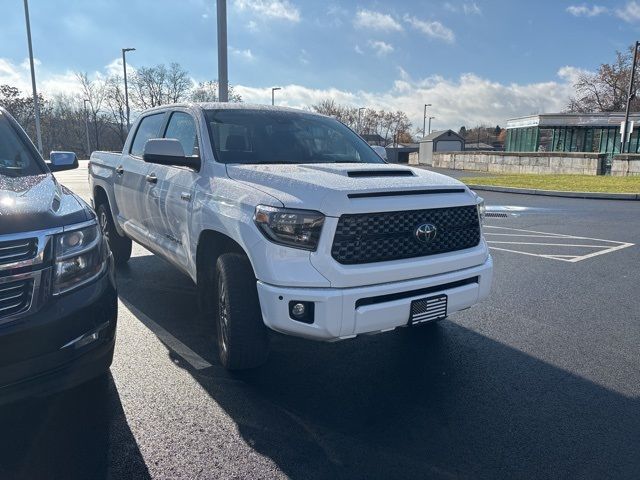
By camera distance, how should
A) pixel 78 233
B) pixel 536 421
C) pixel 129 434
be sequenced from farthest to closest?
pixel 536 421 < pixel 129 434 < pixel 78 233

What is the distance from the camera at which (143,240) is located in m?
4.88

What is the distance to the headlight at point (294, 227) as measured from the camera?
2756 mm

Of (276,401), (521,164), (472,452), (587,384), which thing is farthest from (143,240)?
A: (521,164)

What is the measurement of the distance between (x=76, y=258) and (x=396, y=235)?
1.78 m

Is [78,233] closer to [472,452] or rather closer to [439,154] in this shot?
[472,452]

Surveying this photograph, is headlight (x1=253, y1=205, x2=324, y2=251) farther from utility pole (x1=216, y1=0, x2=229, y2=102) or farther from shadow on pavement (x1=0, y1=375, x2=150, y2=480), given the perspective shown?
utility pole (x1=216, y1=0, x2=229, y2=102)

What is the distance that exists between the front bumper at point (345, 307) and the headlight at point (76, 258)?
2.99ft

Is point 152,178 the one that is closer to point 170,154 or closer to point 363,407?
point 170,154

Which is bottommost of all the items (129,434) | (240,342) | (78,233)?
(129,434)

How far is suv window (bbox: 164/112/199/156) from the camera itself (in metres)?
4.09

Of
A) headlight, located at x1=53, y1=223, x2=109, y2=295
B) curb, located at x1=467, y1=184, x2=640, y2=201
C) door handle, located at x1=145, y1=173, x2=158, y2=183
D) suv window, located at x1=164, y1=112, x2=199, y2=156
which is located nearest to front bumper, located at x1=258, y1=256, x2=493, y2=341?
headlight, located at x1=53, y1=223, x2=109, y2=295

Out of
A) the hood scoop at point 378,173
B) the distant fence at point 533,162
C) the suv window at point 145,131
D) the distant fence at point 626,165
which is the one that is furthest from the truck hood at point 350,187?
the distant fence at point 533,162

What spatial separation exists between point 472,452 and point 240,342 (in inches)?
58.9

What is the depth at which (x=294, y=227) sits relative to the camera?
9.09 feet
